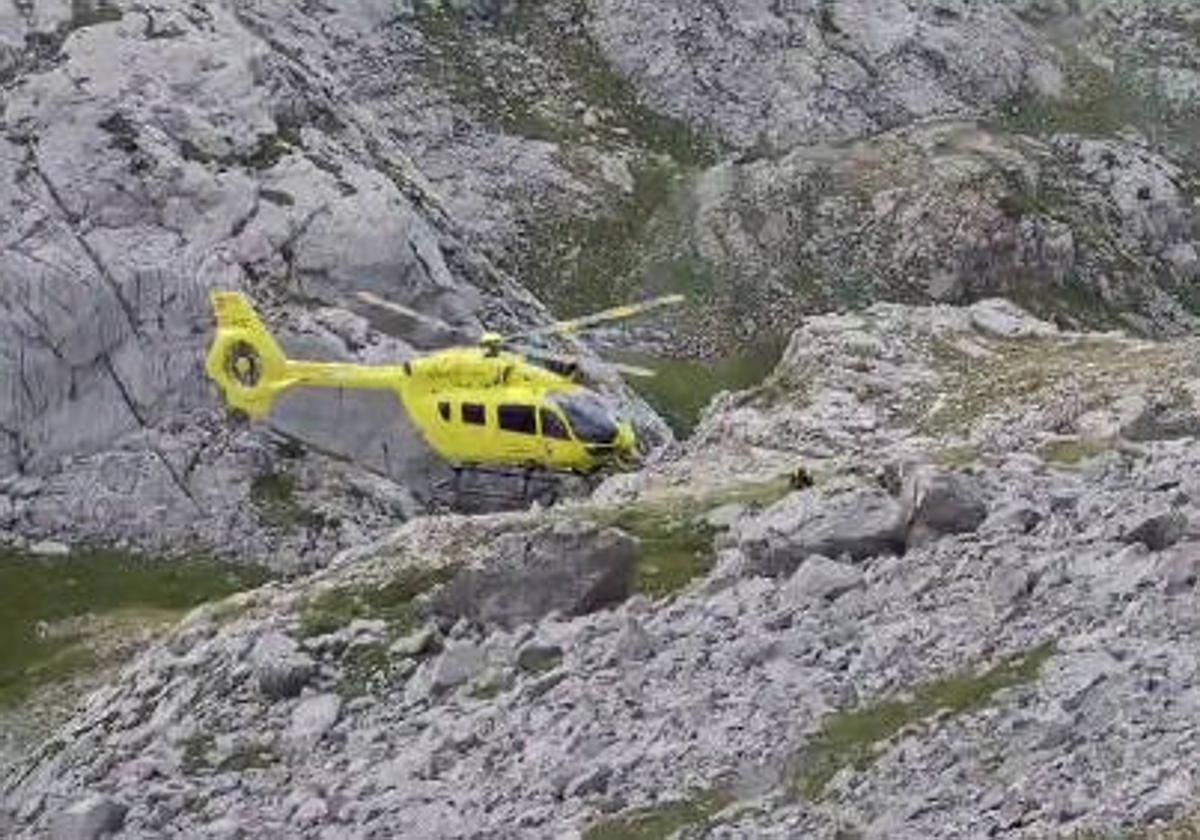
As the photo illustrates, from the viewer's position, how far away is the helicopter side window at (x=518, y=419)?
45.4 meters

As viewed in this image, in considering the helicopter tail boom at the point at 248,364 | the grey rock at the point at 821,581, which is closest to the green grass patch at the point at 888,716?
the grey rock at the point at 821,581

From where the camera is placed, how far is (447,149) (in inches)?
3051

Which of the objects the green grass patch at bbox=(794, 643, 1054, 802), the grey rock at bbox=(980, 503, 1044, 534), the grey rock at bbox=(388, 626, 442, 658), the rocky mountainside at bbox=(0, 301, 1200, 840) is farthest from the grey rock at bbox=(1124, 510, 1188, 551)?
the grey rock at bbox=(388, 626, 442, 658)

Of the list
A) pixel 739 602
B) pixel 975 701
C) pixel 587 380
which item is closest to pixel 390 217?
pixel 587 380

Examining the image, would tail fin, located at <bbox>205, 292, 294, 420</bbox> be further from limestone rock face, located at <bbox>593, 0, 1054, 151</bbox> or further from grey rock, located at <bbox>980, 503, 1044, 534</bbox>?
limestone rock face, located at <bbox>593, 0, 1054, 151</bbox>

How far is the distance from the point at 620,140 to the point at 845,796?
62.5 m

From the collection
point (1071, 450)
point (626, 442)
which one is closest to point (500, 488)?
point (626, 442)

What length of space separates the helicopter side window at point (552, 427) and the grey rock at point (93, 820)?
19738mm

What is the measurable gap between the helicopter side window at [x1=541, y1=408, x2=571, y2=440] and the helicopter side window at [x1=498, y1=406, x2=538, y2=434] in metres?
0.21

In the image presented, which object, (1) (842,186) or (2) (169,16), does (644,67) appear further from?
(2) (169,16)

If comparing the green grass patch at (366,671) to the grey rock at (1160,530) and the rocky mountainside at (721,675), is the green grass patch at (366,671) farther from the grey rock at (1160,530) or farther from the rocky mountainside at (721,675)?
the grey rock at (1160,530)

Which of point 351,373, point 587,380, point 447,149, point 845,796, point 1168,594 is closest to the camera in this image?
point 845,796

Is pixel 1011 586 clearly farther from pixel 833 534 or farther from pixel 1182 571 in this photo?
pixel 833 534

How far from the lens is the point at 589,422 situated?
4512cm
